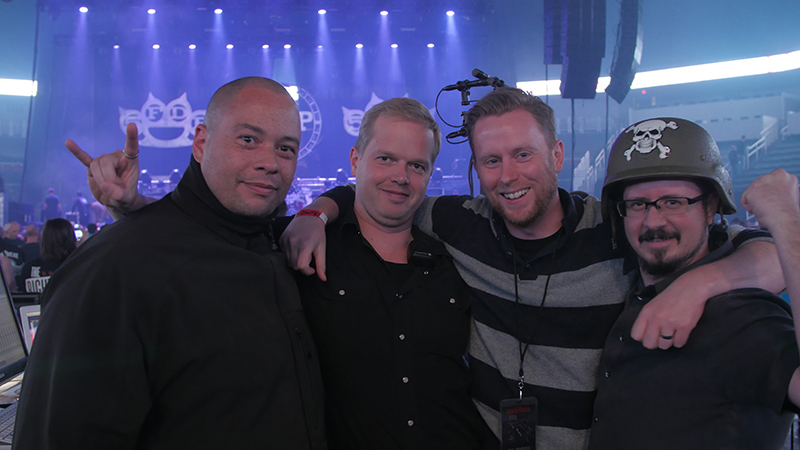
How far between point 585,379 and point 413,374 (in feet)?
2.10

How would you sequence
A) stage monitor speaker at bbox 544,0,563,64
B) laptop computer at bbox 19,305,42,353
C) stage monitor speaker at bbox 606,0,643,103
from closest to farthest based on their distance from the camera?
laptop computer at bbox 19,305,42,353
stage monitor speaker at bbox 544,0,563,64
stage monitor speaker at bbox 606,0,643,103

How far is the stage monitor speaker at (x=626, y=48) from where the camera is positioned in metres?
9.84

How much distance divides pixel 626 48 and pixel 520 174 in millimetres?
10807

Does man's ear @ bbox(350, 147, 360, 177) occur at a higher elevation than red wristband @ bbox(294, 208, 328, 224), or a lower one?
higher

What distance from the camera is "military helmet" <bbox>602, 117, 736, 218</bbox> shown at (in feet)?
4.63

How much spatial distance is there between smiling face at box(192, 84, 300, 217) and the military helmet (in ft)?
4.00

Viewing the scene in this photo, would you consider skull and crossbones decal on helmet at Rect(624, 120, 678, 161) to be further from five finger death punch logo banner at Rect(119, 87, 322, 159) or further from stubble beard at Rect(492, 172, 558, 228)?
five finger death punch logo banner at Rect(119, 87, 322, 159)

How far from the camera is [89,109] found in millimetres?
13602

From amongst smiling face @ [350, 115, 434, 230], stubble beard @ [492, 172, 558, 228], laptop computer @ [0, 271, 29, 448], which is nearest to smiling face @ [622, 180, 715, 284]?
stubble beard @ [492, 172, 558, 228]

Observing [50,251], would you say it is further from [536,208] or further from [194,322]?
[536,208]

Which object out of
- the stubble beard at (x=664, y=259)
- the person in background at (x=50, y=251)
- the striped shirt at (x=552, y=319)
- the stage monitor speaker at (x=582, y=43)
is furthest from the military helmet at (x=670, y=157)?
the stage monitor speaker at (x=582, y=43)

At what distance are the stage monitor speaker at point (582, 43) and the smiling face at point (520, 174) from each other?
931 centimetres

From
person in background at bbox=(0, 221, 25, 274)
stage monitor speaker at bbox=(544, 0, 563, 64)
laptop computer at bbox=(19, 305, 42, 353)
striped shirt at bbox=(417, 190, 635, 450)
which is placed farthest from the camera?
stage monitor speaker at bbox=(544, 0, 563, 64)

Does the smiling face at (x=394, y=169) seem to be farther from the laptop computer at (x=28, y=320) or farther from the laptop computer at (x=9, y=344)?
the laptop computer at (x=28, y=320)
